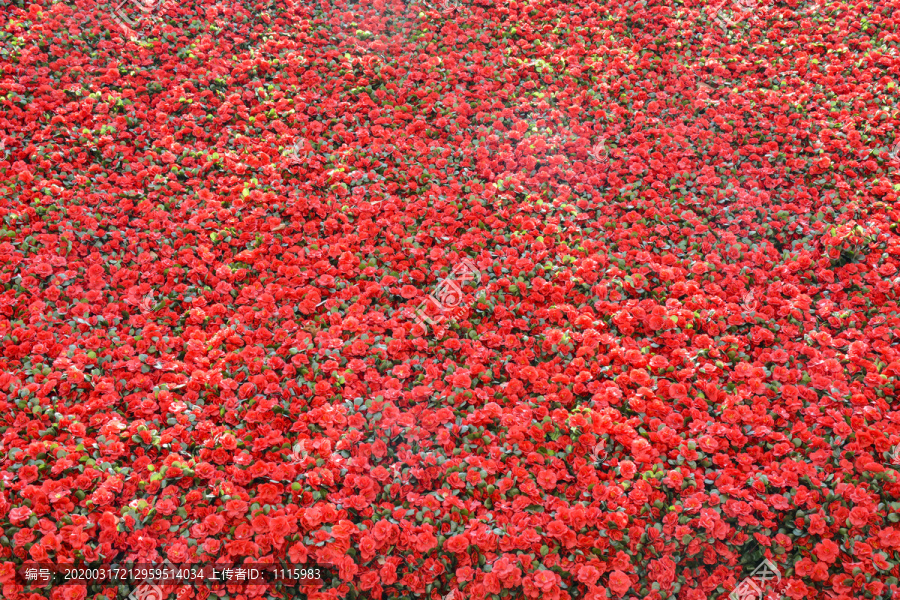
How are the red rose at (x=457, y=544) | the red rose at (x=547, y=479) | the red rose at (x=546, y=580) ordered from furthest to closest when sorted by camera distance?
the red rose at (x=547, y=479)
the red rose at (x=457, y=544)
the red rose at (x=546, y=580)

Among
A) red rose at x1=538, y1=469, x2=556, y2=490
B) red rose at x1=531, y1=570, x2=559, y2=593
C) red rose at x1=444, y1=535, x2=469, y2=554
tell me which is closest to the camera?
Answer: red rose at x1=531, y1=570, x2=559, y2=593

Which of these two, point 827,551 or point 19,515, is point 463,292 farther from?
point 19,515

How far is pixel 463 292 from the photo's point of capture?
3.75 metres

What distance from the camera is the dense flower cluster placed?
273cm

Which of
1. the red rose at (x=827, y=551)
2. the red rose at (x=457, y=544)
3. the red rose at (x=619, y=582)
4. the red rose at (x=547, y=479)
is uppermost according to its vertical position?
the red rose at (x=827, y=551)

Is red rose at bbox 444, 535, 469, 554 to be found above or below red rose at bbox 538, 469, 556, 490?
below

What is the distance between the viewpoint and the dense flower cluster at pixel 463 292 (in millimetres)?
2727

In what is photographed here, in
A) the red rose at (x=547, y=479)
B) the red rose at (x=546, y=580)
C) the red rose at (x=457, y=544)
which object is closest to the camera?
the red rose at (x=546, y=580)

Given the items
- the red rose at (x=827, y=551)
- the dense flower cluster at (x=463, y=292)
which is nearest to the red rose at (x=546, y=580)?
the dense flower cluster at (x=463, y=292)

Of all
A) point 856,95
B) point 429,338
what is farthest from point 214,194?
→ point 856,95
